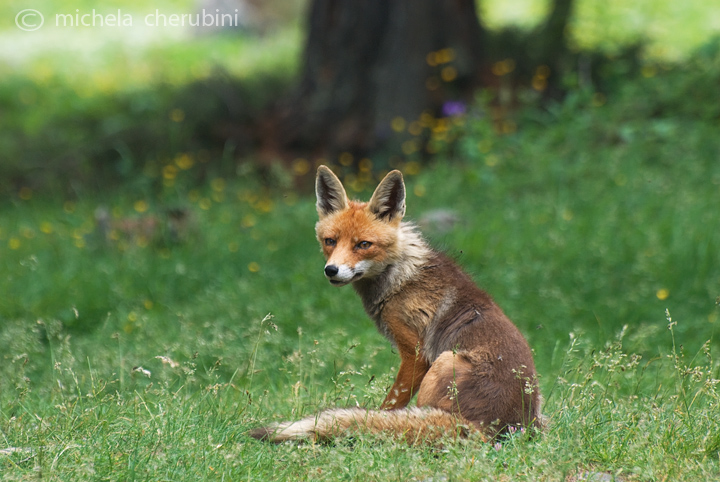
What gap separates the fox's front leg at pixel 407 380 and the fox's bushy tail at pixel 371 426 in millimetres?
325

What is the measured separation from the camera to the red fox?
3.66 meters

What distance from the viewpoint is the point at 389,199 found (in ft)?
14.6

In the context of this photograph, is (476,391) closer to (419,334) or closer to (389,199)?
(419,334)

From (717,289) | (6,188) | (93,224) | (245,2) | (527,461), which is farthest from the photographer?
(245,2)

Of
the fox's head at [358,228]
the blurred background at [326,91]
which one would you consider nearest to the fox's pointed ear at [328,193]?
the fox's head at [358,228]

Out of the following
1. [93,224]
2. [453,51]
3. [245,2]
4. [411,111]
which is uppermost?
[245,2]

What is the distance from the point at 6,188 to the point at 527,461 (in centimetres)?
1116

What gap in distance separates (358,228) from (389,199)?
306 millimetres

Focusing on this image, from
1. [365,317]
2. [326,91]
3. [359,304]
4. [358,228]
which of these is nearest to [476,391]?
[358,228]

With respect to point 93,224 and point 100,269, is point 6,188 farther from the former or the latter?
point 100,269

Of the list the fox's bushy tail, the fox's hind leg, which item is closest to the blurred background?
the fox's hind leg

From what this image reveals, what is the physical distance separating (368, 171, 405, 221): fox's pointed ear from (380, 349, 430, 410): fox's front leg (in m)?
0.84

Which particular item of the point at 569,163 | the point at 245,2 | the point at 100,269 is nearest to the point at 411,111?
the point at 569,163

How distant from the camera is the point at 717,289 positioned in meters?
6.92
